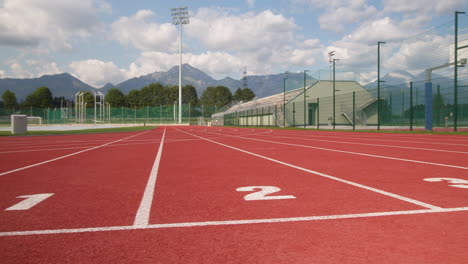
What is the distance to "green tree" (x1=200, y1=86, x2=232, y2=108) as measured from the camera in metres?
137

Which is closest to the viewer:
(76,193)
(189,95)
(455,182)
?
(76,193)

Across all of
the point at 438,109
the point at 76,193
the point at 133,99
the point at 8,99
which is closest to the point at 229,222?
the point at 76,193

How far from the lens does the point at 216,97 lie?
139 m

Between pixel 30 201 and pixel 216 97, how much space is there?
13605 centimetres

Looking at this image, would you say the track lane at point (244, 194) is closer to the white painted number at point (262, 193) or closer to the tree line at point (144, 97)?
the white painted number at point (262, 193)

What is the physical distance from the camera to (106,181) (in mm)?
4715

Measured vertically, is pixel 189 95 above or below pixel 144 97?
above

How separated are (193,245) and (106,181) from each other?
2.92 meters

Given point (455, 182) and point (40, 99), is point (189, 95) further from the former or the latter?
point (455, 182)

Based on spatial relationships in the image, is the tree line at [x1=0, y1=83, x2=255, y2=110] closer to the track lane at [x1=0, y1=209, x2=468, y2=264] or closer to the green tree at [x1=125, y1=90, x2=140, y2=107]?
the green tree at [x1=125, y1=90, x2=140, y2=107]

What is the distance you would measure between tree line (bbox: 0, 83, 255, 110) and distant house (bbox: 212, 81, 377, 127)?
8078 cm

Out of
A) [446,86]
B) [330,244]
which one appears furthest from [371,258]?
[446,86]

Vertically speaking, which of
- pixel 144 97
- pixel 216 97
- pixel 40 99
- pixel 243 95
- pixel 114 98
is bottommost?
pixel 40 99

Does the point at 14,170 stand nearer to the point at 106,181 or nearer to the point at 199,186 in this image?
the point at 106,181
